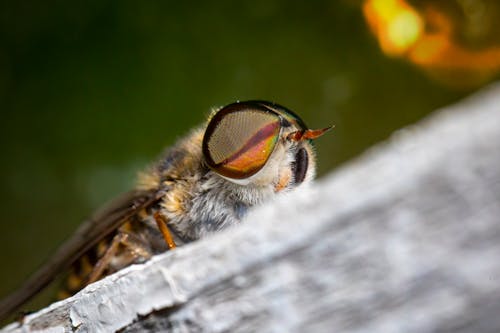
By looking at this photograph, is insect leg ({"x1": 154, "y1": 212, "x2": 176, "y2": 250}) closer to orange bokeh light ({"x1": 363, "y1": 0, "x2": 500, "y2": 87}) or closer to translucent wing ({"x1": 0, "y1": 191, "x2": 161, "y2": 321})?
translucent wing ({"x1": 0, "y1": 191, "x2": 161, "y2": 321})

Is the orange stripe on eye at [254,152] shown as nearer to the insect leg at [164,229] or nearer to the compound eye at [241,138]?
the compound eye at [241,138]

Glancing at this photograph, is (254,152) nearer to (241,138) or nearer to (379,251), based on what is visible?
(241,138)

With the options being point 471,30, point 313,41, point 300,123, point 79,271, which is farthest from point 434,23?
point 79,271

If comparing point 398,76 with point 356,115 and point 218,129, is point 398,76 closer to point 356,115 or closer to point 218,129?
point 356,115

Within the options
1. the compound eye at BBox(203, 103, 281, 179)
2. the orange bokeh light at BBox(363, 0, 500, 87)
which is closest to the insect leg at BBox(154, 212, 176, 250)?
the compound eye at BBox(203, 103, 281, 179)

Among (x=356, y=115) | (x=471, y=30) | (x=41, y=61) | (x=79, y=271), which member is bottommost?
(x=79, y=271)
